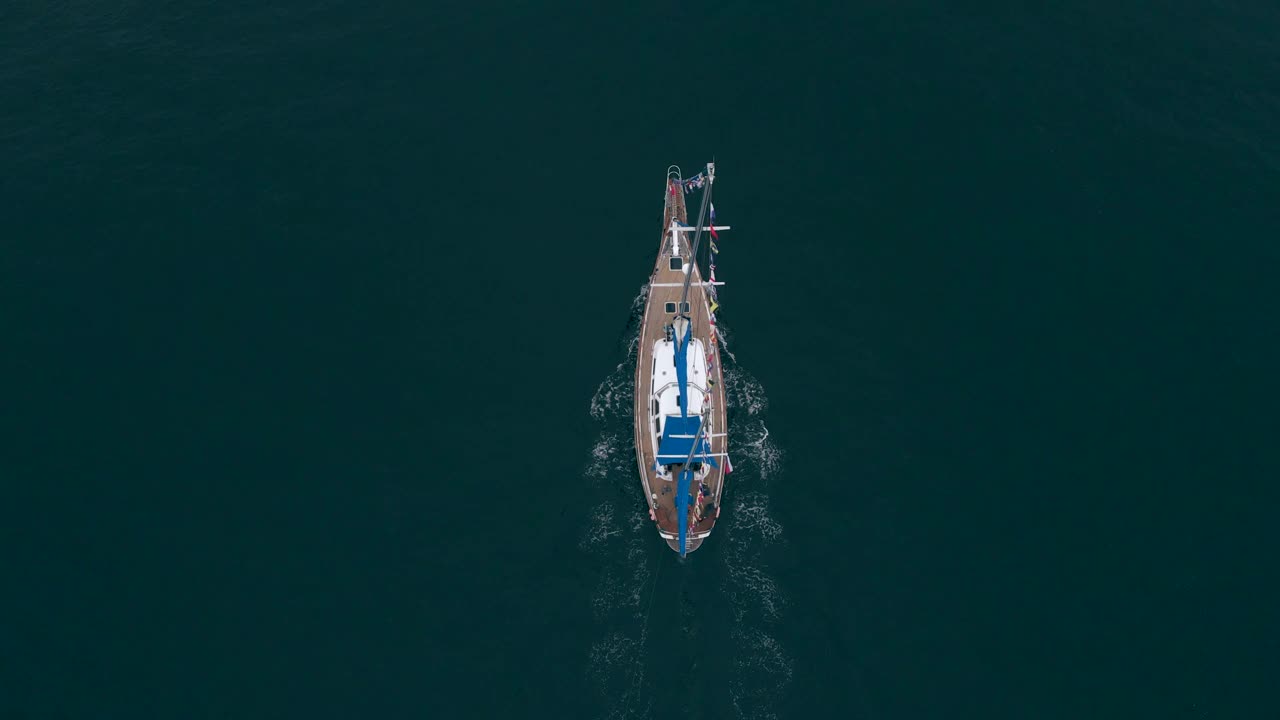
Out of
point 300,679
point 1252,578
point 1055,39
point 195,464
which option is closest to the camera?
point 300,679

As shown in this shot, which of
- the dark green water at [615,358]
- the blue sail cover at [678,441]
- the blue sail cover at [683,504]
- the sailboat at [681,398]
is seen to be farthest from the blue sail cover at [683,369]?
the blue sail cover at [683,504]

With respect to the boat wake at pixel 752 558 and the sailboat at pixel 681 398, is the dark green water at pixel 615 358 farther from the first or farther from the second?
the sailboat at pixel 681 398

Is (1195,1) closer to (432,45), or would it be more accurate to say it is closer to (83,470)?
(432,45)

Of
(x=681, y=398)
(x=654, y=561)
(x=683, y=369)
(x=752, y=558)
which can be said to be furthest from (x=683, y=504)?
(x=683, y=369)

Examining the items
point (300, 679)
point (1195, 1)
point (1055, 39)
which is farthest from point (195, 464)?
point (1195, 1)

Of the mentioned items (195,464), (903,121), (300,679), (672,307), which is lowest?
(300,679)

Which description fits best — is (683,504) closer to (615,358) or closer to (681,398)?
(681,398)

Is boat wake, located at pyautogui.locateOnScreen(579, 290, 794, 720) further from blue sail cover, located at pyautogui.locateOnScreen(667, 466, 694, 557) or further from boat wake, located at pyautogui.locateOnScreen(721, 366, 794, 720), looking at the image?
blue sail cover, located at pyautogui.locateOnScreen(667, 466, 694, 557)
